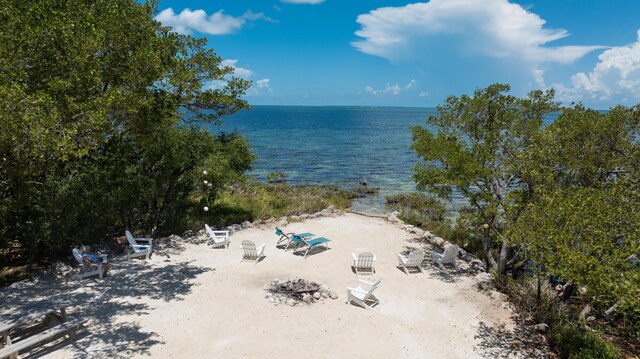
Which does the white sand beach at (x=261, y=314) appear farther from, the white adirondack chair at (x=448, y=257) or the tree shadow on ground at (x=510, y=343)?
the white adirondack chair at (x=448, y=257)

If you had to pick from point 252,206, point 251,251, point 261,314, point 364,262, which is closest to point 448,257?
point 364,262

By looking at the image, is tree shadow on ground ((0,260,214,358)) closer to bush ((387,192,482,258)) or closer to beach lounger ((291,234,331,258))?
beach lounger ((291,234,331,258))

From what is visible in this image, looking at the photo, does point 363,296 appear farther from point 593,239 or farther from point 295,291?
point 593,239

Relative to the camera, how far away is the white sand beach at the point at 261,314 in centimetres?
878

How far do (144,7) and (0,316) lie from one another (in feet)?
39.6

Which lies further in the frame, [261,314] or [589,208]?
[261,314]

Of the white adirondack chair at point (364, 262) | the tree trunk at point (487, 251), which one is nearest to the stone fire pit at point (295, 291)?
the white adirondack chair at point (364, 262)

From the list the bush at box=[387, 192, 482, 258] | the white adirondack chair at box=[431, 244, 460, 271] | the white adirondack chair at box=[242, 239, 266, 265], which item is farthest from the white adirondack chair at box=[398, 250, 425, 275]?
the white adirondack chair at box=[242, 239, 266, 265]

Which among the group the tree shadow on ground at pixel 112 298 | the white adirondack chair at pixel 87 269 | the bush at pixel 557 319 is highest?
the white adirondack chair at pixel 87 269

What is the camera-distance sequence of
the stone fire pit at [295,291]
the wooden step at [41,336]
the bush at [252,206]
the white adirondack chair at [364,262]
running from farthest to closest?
1. the bush at [252,206]
2. the white adirondack chair at [364,262]
3. the stone fire pit at [295,291]
4. the wooden step at [41,336]

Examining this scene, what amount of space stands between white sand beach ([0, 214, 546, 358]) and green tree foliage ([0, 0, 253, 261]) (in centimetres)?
237

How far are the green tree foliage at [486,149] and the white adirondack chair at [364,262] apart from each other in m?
3.84

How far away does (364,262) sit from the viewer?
13.6m

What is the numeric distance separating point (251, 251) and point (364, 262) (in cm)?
455
